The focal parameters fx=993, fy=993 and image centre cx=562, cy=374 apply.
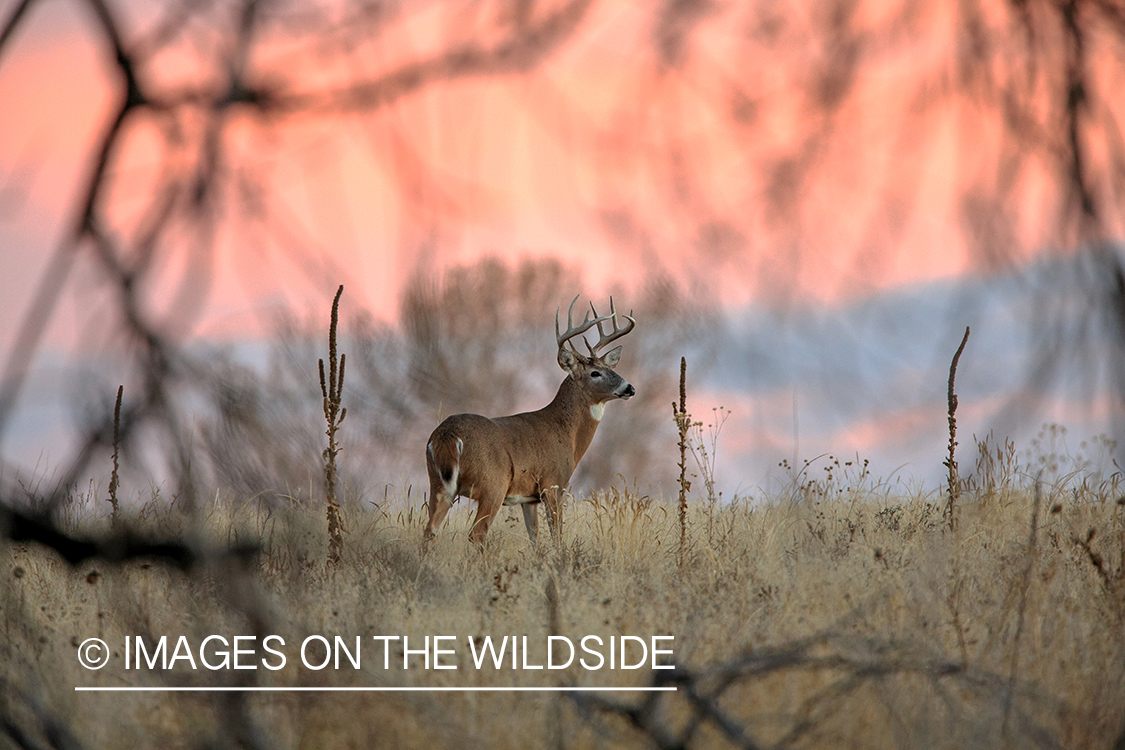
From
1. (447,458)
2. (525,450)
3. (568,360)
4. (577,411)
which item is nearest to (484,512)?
(447,458)

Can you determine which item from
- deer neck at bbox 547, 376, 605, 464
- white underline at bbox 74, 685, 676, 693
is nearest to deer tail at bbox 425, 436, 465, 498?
deer neck at bbox 547, 376, 605, 464

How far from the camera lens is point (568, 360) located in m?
10.7

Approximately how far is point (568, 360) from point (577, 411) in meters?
0.57

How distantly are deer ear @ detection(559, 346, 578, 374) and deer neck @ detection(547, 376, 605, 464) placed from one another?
12 centimetres

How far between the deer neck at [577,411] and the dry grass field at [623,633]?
3472 mm

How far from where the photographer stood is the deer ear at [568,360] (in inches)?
420

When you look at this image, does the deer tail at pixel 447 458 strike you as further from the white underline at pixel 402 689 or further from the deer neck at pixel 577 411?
the white underline at pixel 402 689

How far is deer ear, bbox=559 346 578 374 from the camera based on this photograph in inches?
420

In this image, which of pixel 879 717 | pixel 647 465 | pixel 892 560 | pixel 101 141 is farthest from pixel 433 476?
pixel 647 465

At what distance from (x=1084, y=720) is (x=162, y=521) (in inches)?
112

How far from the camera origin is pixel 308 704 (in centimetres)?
329

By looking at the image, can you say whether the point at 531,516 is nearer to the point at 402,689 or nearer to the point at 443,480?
the point at 443,480

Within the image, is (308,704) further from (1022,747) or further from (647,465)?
(647,465)

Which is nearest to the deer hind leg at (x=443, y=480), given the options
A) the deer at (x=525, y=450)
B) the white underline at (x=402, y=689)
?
the deer at (x=525, y=450)
